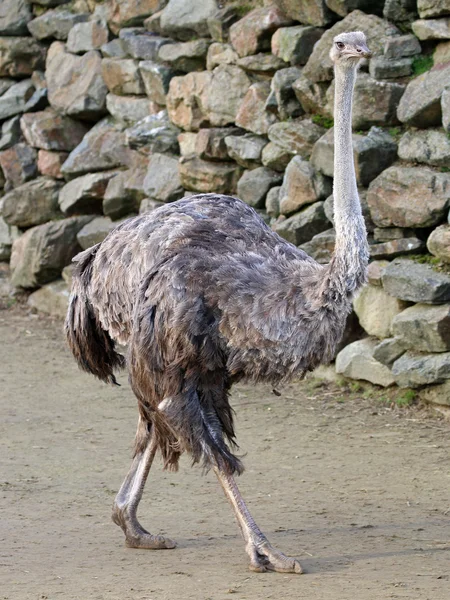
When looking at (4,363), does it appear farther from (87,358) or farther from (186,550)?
(186,550)

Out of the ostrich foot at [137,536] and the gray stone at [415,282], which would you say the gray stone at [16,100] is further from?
the ostrich foot at [137,536]

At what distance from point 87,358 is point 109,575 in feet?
3.52

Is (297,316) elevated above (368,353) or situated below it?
Result: above

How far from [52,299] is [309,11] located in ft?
11.3

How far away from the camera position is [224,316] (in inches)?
169

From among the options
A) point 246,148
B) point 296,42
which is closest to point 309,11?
point 296,42

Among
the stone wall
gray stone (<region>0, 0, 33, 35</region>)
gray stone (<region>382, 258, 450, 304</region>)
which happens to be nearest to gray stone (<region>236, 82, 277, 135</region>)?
the stone wall

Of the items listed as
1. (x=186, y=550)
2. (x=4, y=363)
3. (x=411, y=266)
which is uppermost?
(x=411, y=266)

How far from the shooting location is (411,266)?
6602 mm

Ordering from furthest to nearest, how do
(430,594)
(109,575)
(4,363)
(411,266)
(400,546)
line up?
1. (4,363)
2. (411,266)
3. (400,546)
4. (109,575)
5. (430,594)

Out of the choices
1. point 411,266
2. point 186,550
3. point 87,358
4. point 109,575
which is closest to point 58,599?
point 109,575

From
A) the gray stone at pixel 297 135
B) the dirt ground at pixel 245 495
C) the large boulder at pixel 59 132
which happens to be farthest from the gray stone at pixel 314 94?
the large boulder at pixel 59 132

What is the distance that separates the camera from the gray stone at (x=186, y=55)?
8.50 m

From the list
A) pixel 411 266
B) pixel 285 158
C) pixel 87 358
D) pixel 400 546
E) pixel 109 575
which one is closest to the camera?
pixel 109 575
